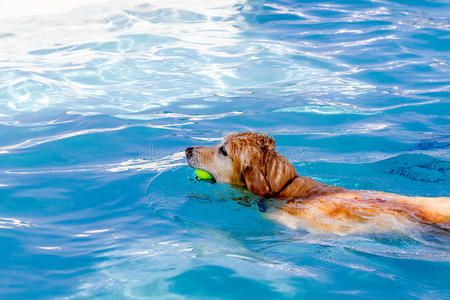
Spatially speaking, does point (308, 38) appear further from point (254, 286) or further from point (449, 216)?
point (254, 286)

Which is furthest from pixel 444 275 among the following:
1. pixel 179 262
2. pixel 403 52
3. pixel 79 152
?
pixel 403 52

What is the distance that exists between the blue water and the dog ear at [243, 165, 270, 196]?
0.74 feet

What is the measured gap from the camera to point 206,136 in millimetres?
8703

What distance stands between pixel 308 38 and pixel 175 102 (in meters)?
5.20

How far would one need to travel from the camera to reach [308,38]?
46.2 ft

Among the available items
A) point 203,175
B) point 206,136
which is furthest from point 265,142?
point 206,136

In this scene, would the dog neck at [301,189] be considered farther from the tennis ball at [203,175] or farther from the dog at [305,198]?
the tennis ball at [203,175]

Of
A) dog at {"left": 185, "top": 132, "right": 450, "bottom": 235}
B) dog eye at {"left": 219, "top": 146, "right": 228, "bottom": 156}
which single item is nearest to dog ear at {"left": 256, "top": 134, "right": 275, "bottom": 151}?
dog at {"left": 185, "top": 132, "right": 450, "bottom": 235}

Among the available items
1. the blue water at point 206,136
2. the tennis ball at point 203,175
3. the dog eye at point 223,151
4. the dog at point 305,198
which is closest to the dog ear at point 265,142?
the dog at point 305,198

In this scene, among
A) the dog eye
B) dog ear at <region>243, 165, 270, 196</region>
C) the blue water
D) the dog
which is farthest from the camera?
the dog eye

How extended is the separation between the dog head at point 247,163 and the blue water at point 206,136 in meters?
0.24

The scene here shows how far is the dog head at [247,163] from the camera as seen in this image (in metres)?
5.98

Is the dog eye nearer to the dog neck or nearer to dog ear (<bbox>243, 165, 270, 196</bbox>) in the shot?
dog ear (<bbox>243, 165, 270, 196</bbox>)

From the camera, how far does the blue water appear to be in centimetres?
447
